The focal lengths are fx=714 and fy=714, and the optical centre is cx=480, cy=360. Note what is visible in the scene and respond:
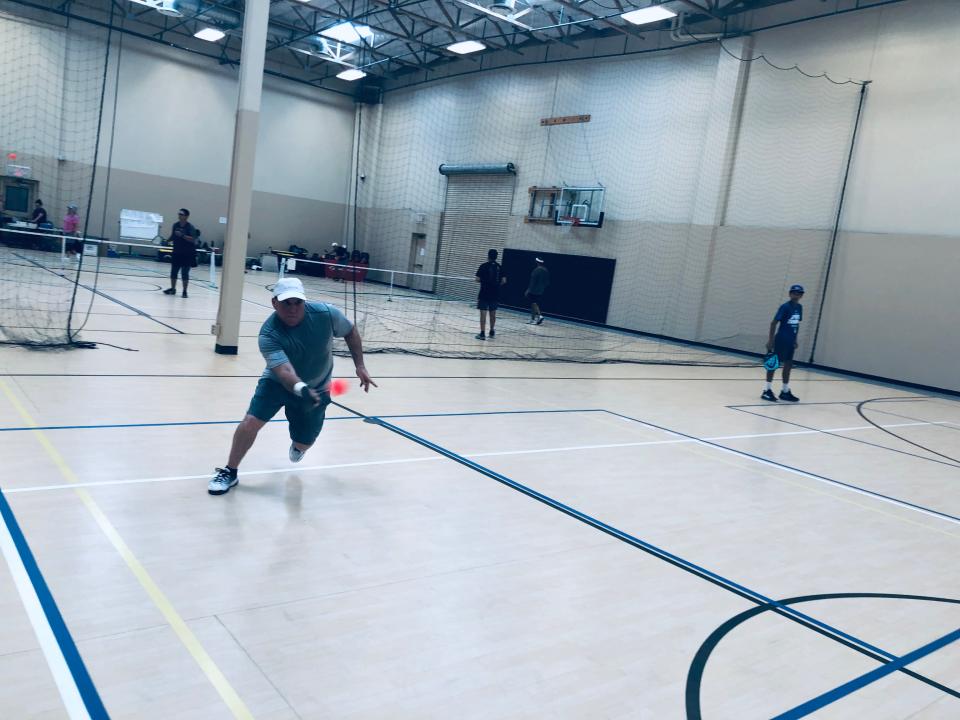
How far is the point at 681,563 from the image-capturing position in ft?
12.6

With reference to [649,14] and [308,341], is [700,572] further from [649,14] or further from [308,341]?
[649,14]

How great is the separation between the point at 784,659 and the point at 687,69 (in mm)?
18394

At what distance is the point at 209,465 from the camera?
15.0 feet

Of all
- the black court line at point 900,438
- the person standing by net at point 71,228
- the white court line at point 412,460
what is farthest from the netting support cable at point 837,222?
the person standing by net at point 71,228

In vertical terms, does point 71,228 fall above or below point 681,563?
above

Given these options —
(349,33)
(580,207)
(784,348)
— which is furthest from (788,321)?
(349,33)

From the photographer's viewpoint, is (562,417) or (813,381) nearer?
(562,417)

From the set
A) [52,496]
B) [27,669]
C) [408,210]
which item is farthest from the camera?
[408,210]

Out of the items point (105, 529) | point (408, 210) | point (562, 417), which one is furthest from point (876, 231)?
point (408, 210)

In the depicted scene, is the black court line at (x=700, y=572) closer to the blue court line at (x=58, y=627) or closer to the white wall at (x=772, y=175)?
the blue court line at (x=58, y=627)

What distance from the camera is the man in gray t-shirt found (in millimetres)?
4066

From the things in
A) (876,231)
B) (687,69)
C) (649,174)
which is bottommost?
(876,231)

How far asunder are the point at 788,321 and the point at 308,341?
25.3 feet

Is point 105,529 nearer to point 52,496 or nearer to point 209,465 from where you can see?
point 52,496
